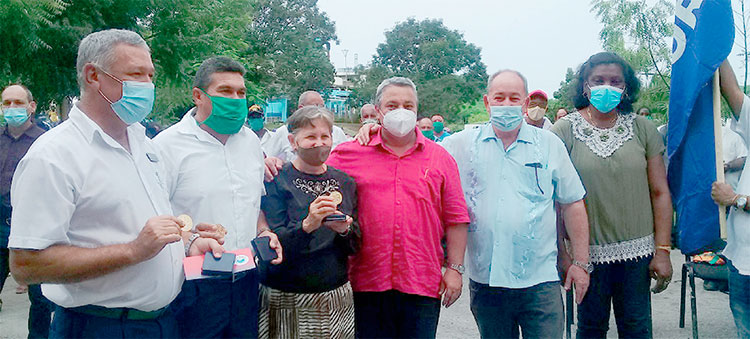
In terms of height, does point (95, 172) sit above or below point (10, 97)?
below

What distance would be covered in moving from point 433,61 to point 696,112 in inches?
1742

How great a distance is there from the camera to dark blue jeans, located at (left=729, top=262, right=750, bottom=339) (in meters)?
2.77

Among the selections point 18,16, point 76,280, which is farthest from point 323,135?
point 18,16

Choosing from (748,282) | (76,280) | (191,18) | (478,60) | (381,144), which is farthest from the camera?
(478,60)

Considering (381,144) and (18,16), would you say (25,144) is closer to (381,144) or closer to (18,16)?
(18,16)

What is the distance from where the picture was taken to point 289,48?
3497cm

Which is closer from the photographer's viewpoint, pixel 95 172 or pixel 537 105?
pixel 95 172

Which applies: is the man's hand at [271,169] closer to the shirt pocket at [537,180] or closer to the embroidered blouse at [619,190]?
the shirt pocket at [537,180]

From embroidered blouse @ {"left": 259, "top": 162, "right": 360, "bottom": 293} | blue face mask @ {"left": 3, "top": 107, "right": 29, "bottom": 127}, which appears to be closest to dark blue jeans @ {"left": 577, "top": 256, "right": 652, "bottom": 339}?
embroidered blouse @ {"left": 259, "top": 162, "right": 360, "bottom": 293}

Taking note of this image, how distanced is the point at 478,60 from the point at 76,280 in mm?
51040

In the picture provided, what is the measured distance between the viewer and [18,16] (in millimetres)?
6578

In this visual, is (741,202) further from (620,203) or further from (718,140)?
(620,203)

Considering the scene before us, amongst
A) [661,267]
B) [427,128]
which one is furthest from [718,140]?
[427,128]

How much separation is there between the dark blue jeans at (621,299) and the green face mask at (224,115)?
2.25 metres
